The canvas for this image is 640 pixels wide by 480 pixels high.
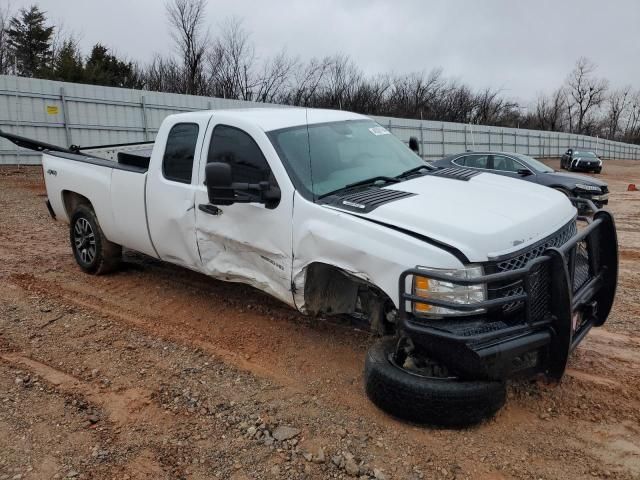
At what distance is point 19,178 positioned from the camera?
14750 millimetres

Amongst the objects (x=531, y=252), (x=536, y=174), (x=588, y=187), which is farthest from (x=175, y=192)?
(x=588, y=187)

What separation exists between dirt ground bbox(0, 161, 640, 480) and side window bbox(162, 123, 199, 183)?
1321 mm

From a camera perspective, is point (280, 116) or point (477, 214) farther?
point (280, 116)

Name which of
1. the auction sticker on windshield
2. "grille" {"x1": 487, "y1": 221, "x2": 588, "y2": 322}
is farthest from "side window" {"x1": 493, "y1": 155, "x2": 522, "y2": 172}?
"grille" {"x1": 487, "y1": 221, "x2": 588, "y2": 322}

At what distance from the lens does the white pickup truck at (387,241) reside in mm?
3002

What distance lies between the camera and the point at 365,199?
11.8 feet

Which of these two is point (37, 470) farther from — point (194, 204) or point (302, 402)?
point (194, 204)

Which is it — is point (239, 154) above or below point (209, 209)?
above

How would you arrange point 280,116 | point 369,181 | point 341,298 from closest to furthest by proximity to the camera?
point 341,298 → point 369,181 → point 280,116

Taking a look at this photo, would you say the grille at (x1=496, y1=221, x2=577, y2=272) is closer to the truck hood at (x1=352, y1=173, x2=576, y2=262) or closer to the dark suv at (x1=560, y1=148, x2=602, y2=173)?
the truck hood at (x1=352, y1=173, x2=576, y2=262)

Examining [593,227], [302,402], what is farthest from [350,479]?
[593,227]

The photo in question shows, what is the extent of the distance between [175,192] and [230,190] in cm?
121

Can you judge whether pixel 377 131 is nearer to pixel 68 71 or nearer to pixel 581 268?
pixel 581 268

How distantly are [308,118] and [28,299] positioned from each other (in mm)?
3362
